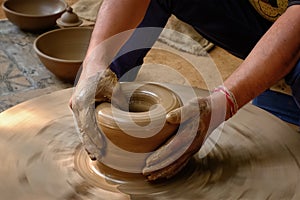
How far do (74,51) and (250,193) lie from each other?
5.46 feet

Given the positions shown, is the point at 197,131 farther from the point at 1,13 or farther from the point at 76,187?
the point at 1,13

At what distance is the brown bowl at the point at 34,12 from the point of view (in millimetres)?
2797

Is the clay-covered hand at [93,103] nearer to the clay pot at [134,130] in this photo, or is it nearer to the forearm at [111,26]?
the clay pot at [134,130]

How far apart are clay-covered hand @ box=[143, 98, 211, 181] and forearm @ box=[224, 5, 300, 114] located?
0.47ft

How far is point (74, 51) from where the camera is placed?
254cm

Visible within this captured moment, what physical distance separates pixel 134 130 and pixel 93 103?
0.12m

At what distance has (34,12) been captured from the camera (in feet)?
9.96

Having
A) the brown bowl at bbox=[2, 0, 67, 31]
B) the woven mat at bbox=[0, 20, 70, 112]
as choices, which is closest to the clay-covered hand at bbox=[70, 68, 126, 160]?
the woven mat at bbox=[0, 20, 70, 112]

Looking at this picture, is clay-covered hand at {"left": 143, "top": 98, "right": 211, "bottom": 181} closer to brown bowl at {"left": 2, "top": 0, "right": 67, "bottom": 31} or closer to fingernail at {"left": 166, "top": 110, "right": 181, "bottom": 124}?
fingernail at {"left": 166, "top": 110, "right": 181, "bottom": 124}

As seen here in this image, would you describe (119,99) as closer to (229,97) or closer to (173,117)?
(173,117)

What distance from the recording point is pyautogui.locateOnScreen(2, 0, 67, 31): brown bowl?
280 centimetres

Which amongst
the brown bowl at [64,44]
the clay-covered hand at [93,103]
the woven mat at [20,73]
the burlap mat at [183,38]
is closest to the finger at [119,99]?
the clay-covered hand at [93,103]

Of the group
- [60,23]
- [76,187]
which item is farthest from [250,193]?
[60,23]

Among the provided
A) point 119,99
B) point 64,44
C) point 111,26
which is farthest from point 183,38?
point 119,99
